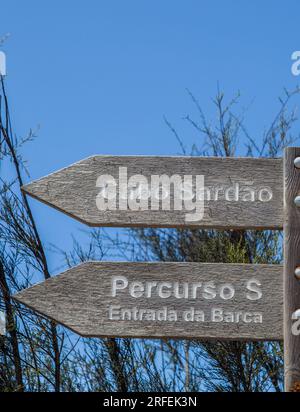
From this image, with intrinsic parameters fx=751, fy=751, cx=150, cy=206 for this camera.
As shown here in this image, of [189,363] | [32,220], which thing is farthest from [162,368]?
[32,220]

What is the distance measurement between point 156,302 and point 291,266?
672 millimetres

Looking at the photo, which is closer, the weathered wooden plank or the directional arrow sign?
the directional arrow sign

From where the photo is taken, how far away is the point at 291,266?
3607mm

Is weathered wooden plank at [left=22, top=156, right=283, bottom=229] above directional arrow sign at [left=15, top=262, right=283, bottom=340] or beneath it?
above

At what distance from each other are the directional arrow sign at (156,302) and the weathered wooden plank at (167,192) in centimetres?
23

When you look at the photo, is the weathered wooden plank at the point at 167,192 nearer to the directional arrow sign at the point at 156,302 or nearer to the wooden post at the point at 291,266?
the wooden post at the point at 291,266

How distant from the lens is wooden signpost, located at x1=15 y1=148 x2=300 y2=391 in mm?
3539

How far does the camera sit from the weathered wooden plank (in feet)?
11.9

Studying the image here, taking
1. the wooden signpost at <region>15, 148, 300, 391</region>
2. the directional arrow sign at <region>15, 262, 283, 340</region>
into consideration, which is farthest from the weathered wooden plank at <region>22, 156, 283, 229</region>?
the directional arrow sign at <region>15, 262, 283, 340</region>

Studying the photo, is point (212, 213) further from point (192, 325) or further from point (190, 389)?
point (190, 389)

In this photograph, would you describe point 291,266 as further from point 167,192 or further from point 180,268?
point 167,192

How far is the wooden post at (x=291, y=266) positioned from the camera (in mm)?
3543

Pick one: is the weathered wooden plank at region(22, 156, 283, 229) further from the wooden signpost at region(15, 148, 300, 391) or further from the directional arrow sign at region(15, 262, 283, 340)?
the directional arrow sign at region(15, 262, 283, 340)

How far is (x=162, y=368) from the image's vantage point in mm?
7758
